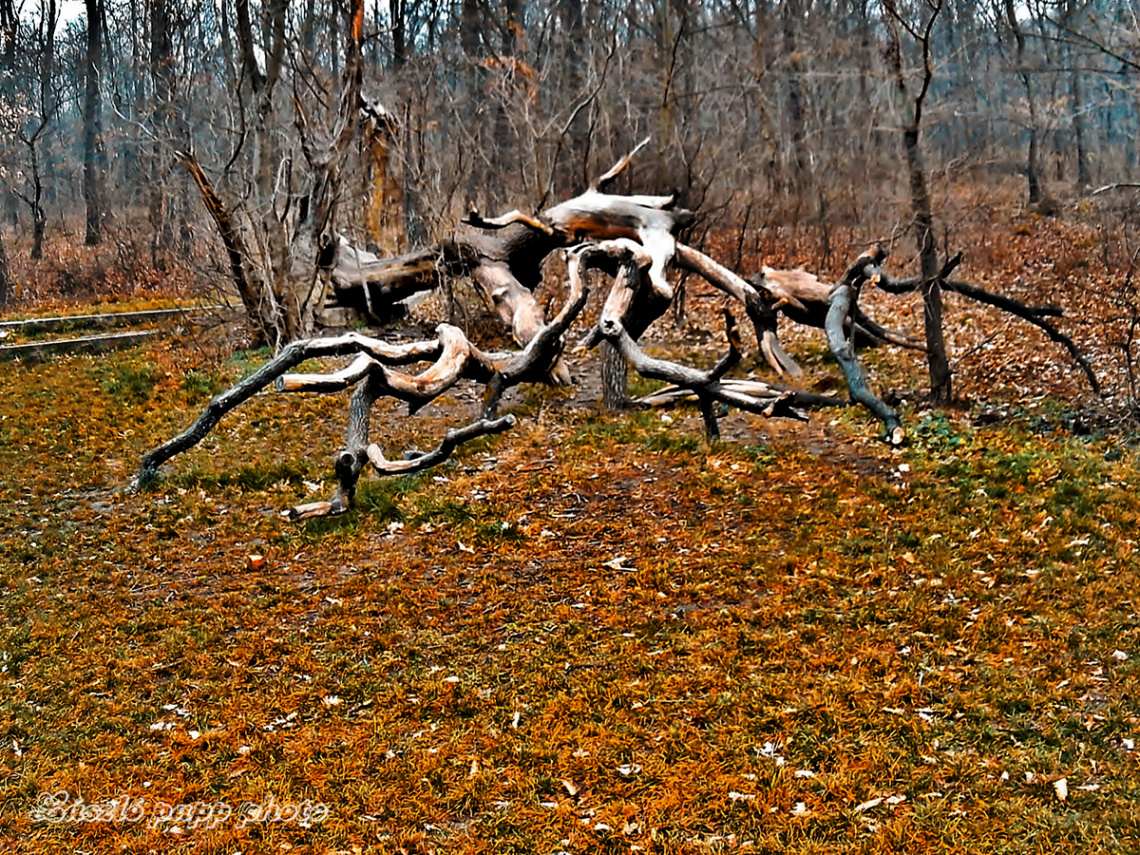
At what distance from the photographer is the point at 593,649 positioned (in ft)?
17.6

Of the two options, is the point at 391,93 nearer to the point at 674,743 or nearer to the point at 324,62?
the point at 324,62

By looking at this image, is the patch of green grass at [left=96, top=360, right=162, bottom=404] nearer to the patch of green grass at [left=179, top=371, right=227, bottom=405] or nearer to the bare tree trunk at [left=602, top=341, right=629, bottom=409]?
the patch of green grass at [left=179, top=371, right=227, bottom=405]

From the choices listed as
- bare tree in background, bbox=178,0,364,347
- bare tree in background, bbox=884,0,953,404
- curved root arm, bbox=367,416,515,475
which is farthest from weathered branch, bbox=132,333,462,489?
bare tree in background, bbox=178,0,364,347

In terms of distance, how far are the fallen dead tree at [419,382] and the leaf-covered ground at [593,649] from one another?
0.43 metres

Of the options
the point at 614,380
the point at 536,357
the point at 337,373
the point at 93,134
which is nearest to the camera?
the point at 337,373

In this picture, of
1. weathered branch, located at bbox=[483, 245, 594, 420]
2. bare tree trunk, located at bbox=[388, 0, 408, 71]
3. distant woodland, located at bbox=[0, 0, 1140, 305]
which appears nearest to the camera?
weathered branch, located at bbox=[483, 245, 594, 420]

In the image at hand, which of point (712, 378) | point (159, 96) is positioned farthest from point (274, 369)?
point (159, 96)

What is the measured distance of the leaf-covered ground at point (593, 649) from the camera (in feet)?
13.1

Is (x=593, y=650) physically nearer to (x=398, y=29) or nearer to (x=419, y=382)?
(x=419, y=382)

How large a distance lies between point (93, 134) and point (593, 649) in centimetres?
3007

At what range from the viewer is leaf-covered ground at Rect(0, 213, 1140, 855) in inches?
157

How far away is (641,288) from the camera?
32.1 ft

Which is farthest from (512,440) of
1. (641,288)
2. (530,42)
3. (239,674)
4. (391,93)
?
(530,42)

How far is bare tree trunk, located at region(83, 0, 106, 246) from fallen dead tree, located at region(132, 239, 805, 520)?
22.4 metres
